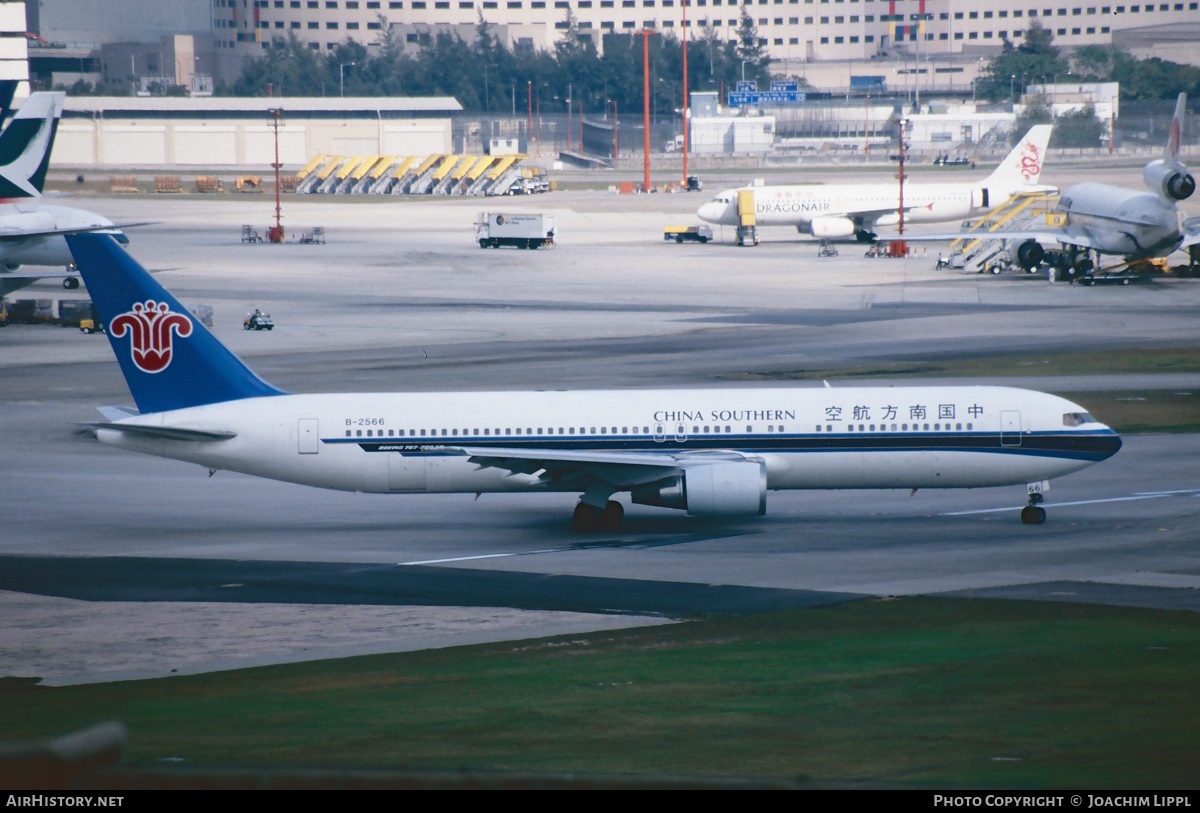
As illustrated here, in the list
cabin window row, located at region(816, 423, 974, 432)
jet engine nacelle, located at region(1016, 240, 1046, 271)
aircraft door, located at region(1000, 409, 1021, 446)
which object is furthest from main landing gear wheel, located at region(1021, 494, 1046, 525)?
jet engine nacelle, located at region(1016, 240, 1046, 271)

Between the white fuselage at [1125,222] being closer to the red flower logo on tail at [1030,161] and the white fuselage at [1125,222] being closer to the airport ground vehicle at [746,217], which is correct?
the red flower logo on tail at [1030,161]

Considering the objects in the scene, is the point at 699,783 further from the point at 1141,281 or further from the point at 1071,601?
the point at 1141,281

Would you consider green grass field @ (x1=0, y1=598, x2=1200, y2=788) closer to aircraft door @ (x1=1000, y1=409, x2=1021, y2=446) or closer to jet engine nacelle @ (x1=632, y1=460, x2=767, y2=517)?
jet engine nacelle @ (x1=632, y1=460, x2=767, y2=517)

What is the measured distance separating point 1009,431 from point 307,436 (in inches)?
758

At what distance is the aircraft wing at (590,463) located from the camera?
37125mm

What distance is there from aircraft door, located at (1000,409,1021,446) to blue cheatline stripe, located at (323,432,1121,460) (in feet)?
0.36

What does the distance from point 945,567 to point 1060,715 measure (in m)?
12.3

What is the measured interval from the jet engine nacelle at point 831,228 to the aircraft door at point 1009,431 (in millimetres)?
91252

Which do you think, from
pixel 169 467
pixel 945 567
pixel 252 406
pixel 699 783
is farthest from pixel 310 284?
pixel 699 783

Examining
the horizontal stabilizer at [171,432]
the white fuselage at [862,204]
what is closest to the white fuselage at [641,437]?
the horizontal stabilizer at [171,432]

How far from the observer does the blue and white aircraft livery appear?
38062 mm

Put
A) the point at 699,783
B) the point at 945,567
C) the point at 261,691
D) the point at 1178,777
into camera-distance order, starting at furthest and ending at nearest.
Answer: the point at 945,567, the point at 261,691, the point at 1178,777, the point at 699,783

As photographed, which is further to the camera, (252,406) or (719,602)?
(252,406)

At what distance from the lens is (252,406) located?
38375 mm
